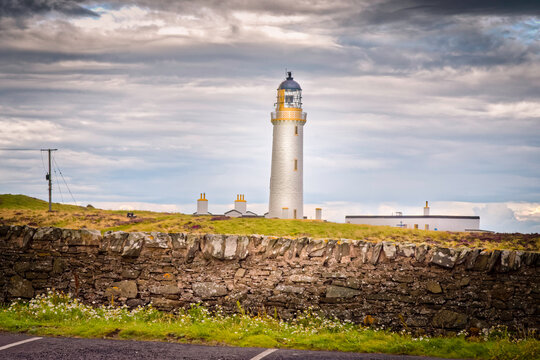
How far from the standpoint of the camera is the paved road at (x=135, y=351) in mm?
9602

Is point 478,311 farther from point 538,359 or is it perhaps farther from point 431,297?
point 538,359

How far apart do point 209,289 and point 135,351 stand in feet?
12.2

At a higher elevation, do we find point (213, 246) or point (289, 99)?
point (289, 99)

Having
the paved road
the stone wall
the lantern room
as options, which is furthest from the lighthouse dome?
the paved road

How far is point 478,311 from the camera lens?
12430 mm

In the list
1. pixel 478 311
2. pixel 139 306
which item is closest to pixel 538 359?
pixel 478 311

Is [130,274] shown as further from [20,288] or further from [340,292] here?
[340,292]

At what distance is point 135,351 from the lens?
9938 mm

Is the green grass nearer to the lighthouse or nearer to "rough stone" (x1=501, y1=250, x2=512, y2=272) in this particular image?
"rough stone" (x1=501, y1=250, x2=512, y2=272)

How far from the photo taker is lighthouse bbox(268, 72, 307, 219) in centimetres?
6288

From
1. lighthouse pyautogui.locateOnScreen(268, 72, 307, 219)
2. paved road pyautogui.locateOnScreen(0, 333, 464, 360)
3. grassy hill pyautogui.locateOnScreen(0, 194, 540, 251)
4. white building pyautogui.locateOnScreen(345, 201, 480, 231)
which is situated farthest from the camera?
white building pyautogui.locateOnScreen(345, 201, 480, 231)

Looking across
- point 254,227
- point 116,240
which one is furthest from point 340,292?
point 254,227

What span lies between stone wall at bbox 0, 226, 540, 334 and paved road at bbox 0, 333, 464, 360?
9.26ft

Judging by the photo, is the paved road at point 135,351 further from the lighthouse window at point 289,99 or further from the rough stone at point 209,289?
the lighthouse window at point 289,99
